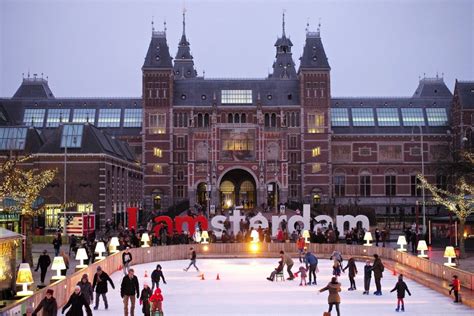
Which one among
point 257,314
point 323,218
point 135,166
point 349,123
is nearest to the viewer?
point 257,314

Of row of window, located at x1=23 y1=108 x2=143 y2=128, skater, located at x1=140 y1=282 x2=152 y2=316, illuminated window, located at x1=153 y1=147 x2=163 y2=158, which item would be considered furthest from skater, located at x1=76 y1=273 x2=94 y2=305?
row of window, located at x1=23 y1=108 x2=143 y2=128

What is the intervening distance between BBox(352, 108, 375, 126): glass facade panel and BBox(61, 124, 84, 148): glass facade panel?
40.5 metres

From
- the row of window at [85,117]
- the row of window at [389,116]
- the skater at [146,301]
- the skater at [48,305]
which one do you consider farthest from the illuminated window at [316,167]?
the skater at [48,305]

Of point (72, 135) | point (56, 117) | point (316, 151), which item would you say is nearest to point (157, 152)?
point (56, 117)

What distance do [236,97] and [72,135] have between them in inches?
1240

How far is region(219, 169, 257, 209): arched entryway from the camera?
86062 mm

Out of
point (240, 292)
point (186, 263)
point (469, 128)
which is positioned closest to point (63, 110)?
point (469, 128)

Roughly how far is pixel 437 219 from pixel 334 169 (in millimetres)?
44709

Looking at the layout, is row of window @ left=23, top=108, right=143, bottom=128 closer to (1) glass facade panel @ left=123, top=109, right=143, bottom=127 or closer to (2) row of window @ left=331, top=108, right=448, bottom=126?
(1) glass facade panel @ left=123, top=109, right=143, bottom=127

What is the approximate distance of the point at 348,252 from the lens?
129 feet

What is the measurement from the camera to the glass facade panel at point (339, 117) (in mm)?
89688

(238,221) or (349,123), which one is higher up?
(349,123)

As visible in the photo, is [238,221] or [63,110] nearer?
[238,221]

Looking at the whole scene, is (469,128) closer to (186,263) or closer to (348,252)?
(348,252)
